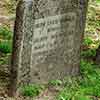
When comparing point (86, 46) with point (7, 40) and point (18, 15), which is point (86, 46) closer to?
point (7, 40)

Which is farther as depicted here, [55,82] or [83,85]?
[83,85]

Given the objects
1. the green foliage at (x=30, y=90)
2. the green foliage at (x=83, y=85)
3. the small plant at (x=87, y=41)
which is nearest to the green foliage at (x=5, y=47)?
the green foliage at (x=83, y=85)

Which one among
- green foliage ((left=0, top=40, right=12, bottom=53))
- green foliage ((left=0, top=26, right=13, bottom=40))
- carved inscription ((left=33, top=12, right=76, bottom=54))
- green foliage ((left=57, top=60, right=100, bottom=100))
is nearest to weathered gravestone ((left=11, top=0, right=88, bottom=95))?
carved inscription ((left=33, top=12, right=76, bottom=54))

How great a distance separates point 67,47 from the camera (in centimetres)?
699

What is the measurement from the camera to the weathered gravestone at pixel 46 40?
611cm

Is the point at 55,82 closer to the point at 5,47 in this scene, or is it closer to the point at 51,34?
the point at 51,34

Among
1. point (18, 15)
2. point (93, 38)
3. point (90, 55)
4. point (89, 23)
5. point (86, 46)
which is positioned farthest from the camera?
point (89, 23)

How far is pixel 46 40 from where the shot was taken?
6578 mm

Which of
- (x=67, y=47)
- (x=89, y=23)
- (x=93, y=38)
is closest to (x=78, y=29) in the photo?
(x=67, y=47)

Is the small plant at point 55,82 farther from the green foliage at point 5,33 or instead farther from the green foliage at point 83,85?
the green foliage at point 5,33

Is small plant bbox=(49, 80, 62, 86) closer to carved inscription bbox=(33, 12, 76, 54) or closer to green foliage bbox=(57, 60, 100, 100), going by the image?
green foliage bbox=(57, 60, 100, 100)

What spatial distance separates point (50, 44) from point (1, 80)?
33.4 inches

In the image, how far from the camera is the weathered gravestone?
611 cm

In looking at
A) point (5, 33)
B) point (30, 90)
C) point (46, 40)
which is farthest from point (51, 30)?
point (5, 33)
